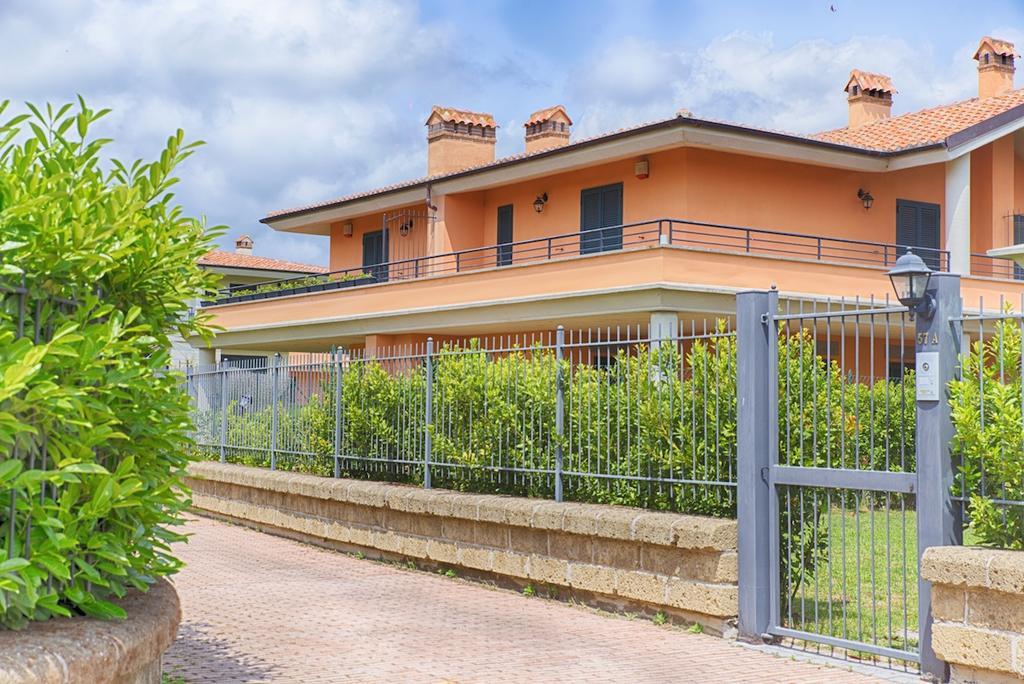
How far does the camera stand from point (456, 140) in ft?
110

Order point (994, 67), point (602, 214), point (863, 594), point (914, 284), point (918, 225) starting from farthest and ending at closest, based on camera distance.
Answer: point (994, 67), point (918, 225), point (602, 214), point (863, 594), point (914, 284)

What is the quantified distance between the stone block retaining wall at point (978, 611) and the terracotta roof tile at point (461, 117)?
91.4ft

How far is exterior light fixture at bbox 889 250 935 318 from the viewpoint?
6.88 metres

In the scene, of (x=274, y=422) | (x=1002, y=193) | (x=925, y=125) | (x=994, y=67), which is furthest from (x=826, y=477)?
(x=994, y=67)

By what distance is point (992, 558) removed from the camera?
643cm

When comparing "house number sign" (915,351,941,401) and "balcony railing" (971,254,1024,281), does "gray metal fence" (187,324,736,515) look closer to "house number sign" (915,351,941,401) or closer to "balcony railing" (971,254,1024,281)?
"house number sign" (915,351,941,401)

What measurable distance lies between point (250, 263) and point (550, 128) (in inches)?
735

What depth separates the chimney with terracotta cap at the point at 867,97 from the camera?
31.3m

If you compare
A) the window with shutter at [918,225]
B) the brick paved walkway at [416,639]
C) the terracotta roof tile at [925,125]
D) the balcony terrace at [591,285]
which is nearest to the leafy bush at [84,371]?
the brick paved walkway at [416,639]

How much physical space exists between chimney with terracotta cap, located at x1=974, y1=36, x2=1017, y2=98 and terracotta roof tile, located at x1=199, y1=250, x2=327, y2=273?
23.5 meters

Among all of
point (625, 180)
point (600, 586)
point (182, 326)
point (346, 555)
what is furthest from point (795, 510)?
point (625, 180)

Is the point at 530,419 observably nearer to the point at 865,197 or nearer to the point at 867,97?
the point at 865,197

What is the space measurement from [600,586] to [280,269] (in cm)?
3944

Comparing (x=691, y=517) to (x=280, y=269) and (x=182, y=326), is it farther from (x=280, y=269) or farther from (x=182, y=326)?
(x=280, y=269)
